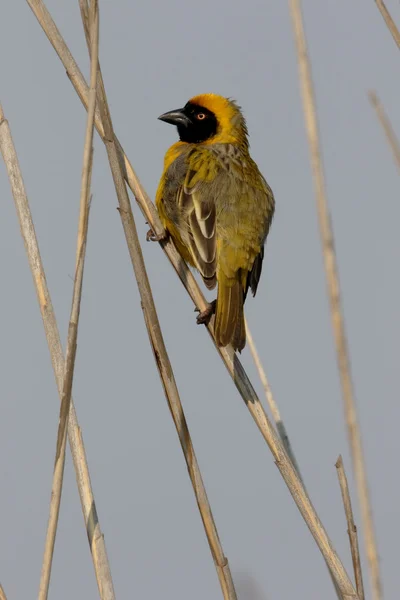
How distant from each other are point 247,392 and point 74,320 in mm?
738

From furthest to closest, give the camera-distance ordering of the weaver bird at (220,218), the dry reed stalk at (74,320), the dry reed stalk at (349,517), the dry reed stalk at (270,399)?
the weaver bird at (220,218) < the dry reed stalk at (270,399) < the dry reed stalk at (349,517) < the dry reed stalk at (74,320)

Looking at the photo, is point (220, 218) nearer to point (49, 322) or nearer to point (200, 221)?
point (200, 221)

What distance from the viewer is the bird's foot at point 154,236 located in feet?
11.4

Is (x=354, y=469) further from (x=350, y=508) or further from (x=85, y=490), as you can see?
(x=85, y=490)

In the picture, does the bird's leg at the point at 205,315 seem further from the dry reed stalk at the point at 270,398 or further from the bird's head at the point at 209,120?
the bird's head at the point at 209,120

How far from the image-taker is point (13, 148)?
300 centimetres

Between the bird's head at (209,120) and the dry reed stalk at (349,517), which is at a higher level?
the bird's head at (209,120)

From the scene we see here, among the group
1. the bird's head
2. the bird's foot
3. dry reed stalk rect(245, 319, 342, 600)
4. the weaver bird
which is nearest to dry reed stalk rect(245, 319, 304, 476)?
dry reed stalk rect(245, 319, 342, 600)

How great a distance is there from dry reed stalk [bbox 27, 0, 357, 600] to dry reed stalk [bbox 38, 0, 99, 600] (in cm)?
31

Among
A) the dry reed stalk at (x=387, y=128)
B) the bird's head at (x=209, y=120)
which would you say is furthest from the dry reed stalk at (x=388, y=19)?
the bird's head at (x=209, y=120)

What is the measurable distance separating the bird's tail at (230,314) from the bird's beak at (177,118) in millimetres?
1361

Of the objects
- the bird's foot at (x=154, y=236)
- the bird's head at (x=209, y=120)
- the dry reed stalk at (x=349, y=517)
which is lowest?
the dry reed stalk at (x=349, y=517)

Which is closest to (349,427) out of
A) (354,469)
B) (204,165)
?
(354,469)

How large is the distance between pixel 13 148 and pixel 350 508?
158 cm
